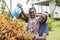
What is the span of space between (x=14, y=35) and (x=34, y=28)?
0.99 metres

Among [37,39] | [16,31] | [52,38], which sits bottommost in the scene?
[52,38]

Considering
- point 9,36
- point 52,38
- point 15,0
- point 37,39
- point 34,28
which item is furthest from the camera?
point 15,0

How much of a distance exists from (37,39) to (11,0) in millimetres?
27865

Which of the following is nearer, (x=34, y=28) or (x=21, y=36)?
(x=21, y=36)

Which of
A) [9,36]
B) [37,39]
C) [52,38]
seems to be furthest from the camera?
[52,38]

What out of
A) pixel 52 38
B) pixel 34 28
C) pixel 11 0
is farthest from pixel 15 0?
pixel 34 28

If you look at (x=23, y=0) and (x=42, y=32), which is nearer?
(x=42, y=32)

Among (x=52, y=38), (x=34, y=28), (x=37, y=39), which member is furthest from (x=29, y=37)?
(x=52, y=38)

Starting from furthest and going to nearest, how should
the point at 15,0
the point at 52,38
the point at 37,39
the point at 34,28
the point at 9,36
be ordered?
the point at 15,0, the point at 52,38, the point at 34,28, the point at 37,39, the point at 9,36

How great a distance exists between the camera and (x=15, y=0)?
30969 mm

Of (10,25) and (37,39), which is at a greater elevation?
(10,25)

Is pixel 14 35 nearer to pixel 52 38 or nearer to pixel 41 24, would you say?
pixel 41 24

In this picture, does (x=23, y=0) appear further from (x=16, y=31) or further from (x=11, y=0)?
(x=16, y=31)

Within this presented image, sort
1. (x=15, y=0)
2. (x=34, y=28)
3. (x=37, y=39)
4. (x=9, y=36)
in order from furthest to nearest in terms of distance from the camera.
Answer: (x=15, y=0) → (x=34, y=28) → (x=37, y=39) → (x=9, y=36)
